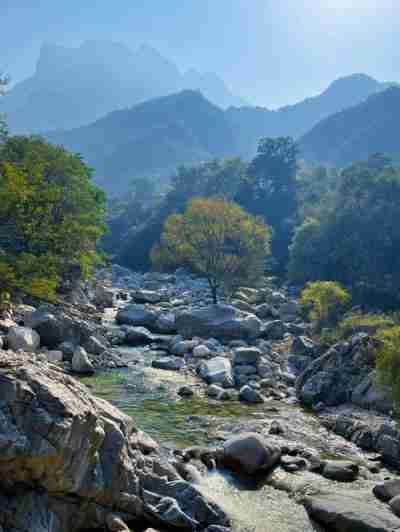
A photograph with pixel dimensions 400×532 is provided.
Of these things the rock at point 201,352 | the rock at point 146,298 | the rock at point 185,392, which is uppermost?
the rock at point 146,298

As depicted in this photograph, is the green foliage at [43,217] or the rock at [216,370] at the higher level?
the green foliage at [43,217]

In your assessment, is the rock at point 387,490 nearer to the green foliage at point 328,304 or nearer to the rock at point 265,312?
the green foliage at point 328,304

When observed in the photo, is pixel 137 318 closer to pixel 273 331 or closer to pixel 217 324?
pixel 217 324

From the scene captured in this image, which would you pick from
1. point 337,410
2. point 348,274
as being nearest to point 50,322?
point 337,410

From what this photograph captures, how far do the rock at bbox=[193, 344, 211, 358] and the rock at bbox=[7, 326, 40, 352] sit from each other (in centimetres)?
930

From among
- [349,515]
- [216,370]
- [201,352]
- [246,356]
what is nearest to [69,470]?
[349,515]

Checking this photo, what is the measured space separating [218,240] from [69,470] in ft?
120

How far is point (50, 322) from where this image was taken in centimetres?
2708

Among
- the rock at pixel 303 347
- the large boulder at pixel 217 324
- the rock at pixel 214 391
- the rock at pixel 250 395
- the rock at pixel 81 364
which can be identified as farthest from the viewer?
the large boulder at pixel 217 324

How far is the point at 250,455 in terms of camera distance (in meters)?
15.4

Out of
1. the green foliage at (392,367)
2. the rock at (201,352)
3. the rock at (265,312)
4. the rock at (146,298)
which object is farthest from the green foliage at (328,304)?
the green foliage at (392,367)

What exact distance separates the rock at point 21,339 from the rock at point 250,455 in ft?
39.9

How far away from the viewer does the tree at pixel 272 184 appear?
97438mm

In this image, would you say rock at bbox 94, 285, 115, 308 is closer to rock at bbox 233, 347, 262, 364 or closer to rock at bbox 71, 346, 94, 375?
rock at bbox 233, 347, 262, 364
